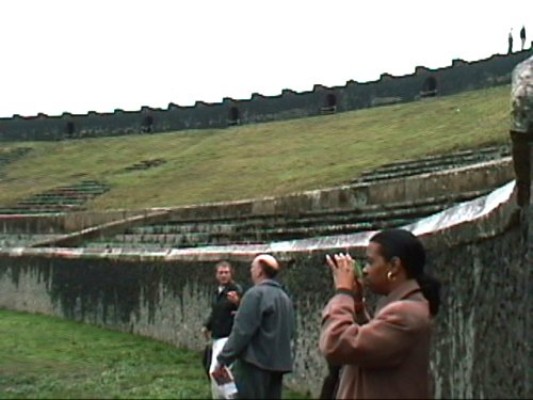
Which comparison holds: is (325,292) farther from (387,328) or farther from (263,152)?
(263,152)

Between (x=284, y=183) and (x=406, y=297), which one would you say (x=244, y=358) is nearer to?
(x=406, y=297)

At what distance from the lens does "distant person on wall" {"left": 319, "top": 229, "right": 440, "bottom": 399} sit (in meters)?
3.84

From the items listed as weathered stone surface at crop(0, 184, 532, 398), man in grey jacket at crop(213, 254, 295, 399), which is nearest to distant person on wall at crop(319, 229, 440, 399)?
weathered stone surface at crop(0, 184, 532, 398)

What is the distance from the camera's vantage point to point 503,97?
33.9 m

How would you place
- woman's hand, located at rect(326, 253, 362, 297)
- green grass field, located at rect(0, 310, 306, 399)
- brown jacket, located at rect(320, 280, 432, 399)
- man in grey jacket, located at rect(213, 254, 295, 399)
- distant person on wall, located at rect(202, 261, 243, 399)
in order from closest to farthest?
brown jacket, located at rect(320, 280, 432, 399)
woman's hand, located at rect(326, 253, 362, 297)
man in grey jacket, located at rect(213, 254, 295, 399)
distant person on wall, located at rect(202, 261, 243, 399)
green grass field, located at rect(0, 310, 306, 399)

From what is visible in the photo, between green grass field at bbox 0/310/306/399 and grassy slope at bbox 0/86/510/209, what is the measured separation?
9.88 meters

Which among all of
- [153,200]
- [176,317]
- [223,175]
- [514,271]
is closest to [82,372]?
[176,317]

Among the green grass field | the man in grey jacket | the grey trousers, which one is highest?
the man in grey jacket

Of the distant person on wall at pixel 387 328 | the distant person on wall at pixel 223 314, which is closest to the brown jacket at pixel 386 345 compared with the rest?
the distant person on wall at pixel 387 328

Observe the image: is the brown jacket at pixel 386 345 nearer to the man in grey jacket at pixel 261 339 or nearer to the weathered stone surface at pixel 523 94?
the weathered stone surface at pixel 523 94

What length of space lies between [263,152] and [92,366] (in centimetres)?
2600

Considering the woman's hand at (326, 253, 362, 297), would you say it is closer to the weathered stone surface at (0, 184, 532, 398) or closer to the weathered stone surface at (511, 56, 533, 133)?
the weathered stone surface at (0, 184, 532, 398)

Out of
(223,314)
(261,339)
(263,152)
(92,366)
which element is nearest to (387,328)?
(261,339)

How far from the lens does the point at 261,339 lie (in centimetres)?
628
